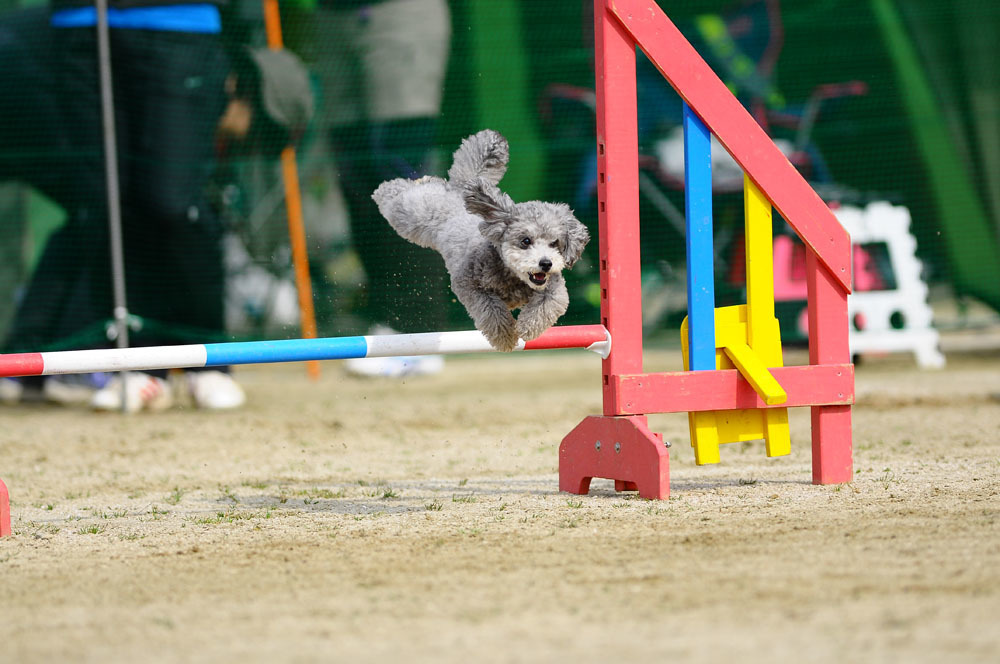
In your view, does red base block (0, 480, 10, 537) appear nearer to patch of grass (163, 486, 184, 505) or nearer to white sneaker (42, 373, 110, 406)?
patch of grass (163, 486, 184, 505)

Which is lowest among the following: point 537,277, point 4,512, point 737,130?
point 4,512

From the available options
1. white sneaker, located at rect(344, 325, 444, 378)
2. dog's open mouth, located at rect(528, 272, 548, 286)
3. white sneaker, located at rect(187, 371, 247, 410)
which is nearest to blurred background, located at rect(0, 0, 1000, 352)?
white sneaker, located at rect(187, 371, 247, 410)

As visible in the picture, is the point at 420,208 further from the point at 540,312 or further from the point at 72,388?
the point at 72,388

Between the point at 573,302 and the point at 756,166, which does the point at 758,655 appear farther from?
the point at 573,302

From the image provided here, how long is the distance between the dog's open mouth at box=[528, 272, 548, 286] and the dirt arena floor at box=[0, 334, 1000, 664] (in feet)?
2.36

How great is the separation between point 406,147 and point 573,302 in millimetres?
1586

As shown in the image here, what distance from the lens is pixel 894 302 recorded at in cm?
932

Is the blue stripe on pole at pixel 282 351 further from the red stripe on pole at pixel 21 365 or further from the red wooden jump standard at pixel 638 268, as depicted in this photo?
the red wooden jump standard at pixel 638 268

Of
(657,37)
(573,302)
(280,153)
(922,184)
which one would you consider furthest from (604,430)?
(922,184)

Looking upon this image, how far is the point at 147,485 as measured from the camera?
5094mm

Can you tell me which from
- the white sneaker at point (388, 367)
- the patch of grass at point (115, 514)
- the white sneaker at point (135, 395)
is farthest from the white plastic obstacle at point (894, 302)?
the patch of grass at point (115, 514)

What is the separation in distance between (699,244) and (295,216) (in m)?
5.46

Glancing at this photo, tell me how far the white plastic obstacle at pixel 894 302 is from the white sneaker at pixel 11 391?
19.5 feet

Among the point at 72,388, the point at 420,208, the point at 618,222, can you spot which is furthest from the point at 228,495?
the point at 72,388
